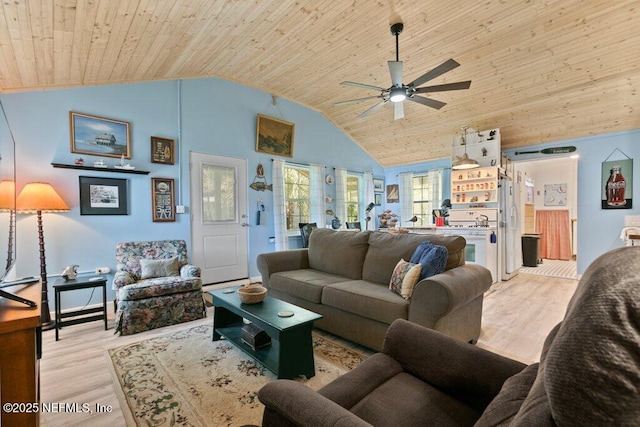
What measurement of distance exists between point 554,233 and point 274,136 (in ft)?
24.6

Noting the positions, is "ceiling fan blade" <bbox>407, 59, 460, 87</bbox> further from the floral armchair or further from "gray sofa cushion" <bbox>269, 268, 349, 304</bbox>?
the floral armchair

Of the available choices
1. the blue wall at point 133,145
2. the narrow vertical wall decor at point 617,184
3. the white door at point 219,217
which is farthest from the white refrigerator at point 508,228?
the white door at point 219,217

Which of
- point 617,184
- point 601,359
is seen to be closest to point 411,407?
point 601,359

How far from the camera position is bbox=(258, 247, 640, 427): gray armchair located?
1.38 ft

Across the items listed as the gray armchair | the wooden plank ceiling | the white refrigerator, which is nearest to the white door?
the wooden plank ceiling

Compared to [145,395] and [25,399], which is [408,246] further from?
Result: [25,399]

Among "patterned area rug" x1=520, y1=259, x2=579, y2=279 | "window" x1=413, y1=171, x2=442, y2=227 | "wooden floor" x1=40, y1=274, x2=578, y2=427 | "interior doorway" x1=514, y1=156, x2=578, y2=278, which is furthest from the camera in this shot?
"interior doorway" x1=514, y1=156, x2=578, y2=278

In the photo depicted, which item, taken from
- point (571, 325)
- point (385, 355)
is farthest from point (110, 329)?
→ point (571, 325)

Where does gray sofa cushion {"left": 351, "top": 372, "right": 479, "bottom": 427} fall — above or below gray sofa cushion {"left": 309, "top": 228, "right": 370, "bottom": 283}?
below

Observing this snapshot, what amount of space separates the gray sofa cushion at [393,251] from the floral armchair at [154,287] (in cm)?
195

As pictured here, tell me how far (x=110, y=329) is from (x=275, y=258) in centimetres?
182

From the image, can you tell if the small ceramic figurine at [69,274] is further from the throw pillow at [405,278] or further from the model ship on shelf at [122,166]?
the throw pillow at [405,278]

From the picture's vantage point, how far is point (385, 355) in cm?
141

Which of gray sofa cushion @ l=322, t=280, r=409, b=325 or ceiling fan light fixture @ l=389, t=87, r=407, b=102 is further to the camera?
ceiling fan light fixture @ l=389, t=87, r=407, b=102
